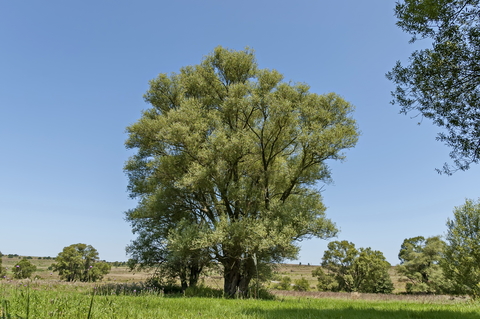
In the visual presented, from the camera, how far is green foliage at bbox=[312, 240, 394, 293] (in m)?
47.1

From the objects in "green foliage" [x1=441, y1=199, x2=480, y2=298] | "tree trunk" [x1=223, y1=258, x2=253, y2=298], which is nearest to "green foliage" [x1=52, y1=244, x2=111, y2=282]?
"tree trunk" [x1=223, y1=258, x2=253, y2=298]

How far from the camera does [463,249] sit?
29.0m

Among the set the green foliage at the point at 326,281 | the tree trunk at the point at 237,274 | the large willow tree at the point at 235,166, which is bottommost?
the green foliage at the point at 326,281

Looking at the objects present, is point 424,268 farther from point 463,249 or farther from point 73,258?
point 73,258

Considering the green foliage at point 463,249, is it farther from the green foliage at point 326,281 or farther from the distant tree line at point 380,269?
the green foliage at point 326,281

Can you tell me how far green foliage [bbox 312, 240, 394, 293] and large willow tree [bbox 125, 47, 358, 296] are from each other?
31844 mm

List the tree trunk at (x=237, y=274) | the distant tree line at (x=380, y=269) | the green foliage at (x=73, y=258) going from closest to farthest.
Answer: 1. the tree trunk at (x=237, y=274)
2. the distant tree line at (x=380, y=269)
3. the green foliage at (x=73, y=258)

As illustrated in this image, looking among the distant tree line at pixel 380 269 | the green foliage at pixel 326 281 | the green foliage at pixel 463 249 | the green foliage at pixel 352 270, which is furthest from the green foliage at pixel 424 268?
the green foliage at pixel 463 249

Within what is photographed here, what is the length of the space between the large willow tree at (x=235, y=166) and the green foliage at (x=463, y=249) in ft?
56.1

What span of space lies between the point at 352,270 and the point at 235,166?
125 ft

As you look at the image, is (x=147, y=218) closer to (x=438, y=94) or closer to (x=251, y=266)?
(x=251, y=266)

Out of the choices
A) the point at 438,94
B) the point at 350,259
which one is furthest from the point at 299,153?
the point at 350,259

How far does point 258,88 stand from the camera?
2047 cm

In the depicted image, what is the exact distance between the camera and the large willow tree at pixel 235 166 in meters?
18.2
